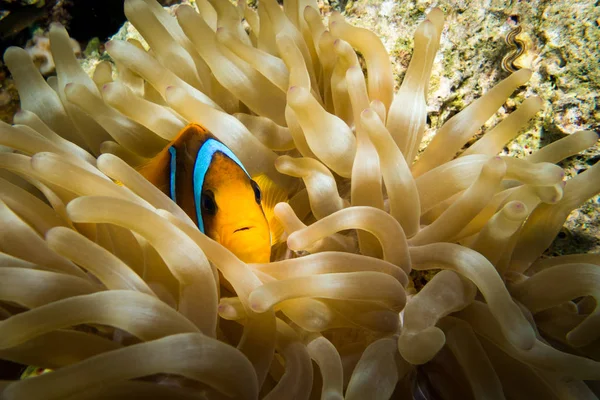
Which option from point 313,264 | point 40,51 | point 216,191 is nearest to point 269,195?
point 216,191

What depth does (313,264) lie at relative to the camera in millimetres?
858

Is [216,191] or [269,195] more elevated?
[216,191]

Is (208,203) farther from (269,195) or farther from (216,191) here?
(269,195)

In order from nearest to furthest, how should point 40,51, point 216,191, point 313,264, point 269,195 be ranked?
1. point 313,264
2. point 216,191
3. point 269,195
4. point 40,51

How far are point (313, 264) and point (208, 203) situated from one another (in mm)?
278

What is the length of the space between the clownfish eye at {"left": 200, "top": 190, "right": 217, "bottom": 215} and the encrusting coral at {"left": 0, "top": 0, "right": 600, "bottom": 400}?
0.08 meters

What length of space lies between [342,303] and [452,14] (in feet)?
3.10

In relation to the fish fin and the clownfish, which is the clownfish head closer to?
the clownfish

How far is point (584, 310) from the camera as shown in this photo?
96cm

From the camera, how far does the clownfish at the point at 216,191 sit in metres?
0.93

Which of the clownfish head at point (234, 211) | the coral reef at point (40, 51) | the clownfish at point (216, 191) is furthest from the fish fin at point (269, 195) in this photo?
the coral reef at point (40, 51)

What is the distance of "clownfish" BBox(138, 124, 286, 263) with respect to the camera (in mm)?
932

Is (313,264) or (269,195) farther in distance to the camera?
(269,195)

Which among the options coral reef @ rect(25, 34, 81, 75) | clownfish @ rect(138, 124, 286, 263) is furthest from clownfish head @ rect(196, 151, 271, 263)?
coral reef @ rect(25, 34, 81, 75)
